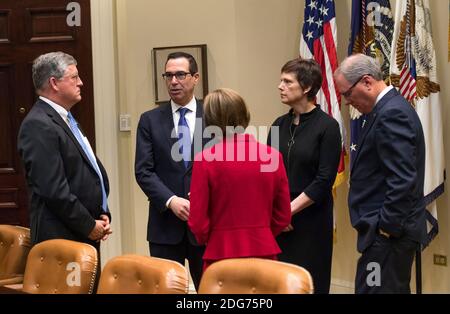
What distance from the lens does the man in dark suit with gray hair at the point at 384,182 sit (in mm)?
3000

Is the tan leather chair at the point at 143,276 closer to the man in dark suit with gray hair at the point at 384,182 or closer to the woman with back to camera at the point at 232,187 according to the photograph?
the woman with back to camera at the point at 232,187

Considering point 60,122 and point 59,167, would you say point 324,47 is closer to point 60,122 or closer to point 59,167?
point 60,122

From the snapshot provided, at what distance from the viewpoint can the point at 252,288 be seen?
2.40 metres

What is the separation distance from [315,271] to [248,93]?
80.0 inches

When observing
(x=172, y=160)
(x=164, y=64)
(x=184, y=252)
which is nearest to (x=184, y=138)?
(x=172, y=160)

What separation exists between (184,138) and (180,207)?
42 cm

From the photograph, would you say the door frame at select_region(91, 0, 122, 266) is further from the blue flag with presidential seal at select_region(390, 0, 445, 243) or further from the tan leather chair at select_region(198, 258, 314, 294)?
the tan leather chair at select_region(198, 258, 314, 294)

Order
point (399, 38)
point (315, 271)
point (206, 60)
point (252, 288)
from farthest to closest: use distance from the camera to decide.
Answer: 1. point (206, 60)
2. point (399, 38)
3. point (315, 271)
4. point (252, 288)

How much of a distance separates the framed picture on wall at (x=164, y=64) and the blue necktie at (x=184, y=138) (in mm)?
1558

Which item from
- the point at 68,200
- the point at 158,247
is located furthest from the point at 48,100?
the point at 158,247

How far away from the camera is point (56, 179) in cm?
335

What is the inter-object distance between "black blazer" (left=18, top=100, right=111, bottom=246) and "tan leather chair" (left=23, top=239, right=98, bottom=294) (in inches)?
13.7

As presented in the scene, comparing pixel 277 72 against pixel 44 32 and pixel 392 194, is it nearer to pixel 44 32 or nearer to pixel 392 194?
pixel 44 32

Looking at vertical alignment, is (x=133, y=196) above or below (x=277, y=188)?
below
